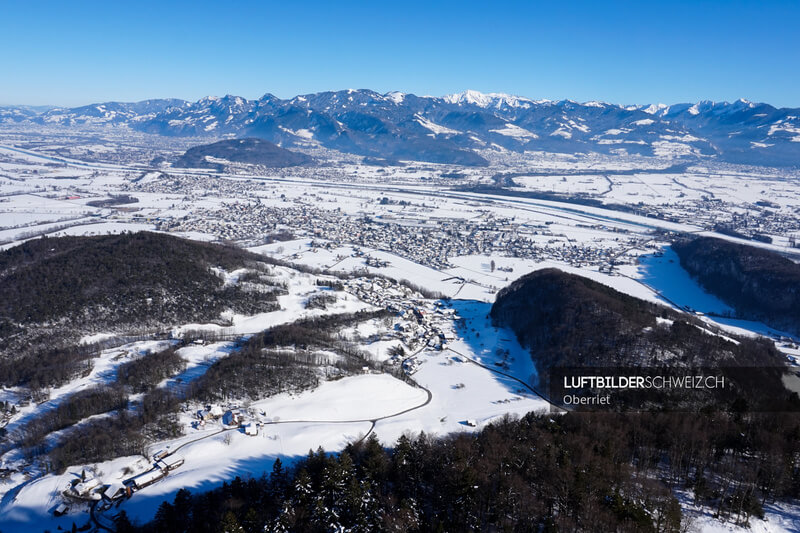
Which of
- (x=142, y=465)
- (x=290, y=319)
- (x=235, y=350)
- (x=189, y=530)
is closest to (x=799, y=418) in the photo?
(x=189, y=530)

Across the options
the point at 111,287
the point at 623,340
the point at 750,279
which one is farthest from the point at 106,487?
the point at 750,279

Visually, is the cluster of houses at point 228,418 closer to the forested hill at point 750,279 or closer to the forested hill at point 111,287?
the forested hill at point 111,287

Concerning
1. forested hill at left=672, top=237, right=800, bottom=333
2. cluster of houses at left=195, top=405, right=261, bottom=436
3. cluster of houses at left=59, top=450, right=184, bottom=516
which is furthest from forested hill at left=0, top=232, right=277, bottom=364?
forested hill at left=672, top=237, right=800, bottom=333

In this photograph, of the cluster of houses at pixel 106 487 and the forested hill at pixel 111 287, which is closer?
the cluster of houses at pixel 106 487

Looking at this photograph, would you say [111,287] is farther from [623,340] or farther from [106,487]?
[623,340]

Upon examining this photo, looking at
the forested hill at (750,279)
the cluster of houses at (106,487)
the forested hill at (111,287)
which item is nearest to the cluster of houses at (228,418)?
the cluster of houses at (106,487)

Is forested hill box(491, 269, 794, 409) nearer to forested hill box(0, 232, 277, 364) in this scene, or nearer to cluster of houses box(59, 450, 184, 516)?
cluster of houses box(59, 450, 184, 516)

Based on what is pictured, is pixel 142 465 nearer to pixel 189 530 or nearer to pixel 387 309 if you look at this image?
pixel 189 530
